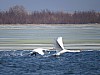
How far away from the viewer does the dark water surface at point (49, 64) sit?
13016 millimetres

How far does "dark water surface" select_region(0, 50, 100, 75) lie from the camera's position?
13.0 m

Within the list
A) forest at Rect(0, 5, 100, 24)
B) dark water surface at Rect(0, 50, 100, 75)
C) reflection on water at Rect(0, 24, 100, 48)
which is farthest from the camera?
forest at Rect(0, 5, 100, 24)

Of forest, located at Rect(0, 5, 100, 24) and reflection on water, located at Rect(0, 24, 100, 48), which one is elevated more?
reflection on water, located at Rect(0, 24, 100, 48)

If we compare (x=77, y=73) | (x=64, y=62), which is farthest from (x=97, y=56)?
(x=77, y=73)

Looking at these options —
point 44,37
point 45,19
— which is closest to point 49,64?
point 44,37

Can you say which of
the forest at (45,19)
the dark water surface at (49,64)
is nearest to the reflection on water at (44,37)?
the dark water surface at (49,64)

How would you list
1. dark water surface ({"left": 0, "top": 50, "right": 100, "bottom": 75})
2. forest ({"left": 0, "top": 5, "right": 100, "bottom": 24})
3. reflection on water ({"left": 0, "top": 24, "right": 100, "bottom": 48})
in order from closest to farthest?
dark water surface ({"left": 0, "top": 50, "right": 100, "bottom": 75}), reflection on water ({"left": 0, "top": 24, "right": 100, "bottom": 48}), forest ({"left": 0, "top": 5, "right": 100, "bottom": 24})

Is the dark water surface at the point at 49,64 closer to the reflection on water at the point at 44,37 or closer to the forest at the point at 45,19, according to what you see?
the reflection on water at the point at 44,37

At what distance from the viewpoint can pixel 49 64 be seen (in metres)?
14.5

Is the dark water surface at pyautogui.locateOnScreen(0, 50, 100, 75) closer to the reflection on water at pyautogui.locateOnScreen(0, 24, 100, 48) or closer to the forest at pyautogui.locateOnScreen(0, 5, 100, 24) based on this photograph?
the reflection on water at pyautogui.locateOnScreen(0, 24, 100, 48)

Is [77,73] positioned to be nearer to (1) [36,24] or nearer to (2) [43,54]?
(2) [43,54]

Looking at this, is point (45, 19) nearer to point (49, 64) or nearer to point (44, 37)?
point (44, 37)

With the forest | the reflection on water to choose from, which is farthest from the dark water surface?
the forest

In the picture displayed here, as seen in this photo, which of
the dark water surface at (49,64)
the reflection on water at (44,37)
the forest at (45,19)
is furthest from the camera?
the forest at (45,19)
